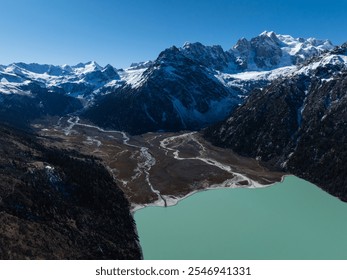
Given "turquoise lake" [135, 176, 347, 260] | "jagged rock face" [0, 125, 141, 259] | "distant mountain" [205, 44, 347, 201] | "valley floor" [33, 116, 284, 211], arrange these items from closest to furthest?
"jagged rock face" [0, 125, 141, 259]
"turquoise lake" [135, 176, 347, 260]
"valley floor" [33, 116, 284, 211]
"distant mountain" [205, 44, 347, 201]

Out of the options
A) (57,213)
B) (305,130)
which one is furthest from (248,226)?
(305,130)

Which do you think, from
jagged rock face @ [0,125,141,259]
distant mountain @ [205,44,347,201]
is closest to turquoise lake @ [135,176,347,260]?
jagged rock face @ [0,125,141,259]

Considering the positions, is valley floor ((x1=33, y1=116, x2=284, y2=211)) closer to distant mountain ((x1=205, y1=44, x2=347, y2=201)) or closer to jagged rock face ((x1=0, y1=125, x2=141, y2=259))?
distant mountain ((x1=205, y1=44, x2=347, y2=201))

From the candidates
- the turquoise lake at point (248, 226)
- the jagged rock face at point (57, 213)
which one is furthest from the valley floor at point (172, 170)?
the jagged rock face at point (57, 213)

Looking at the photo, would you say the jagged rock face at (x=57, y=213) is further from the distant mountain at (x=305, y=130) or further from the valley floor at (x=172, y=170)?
the distant mountain at (x=305, y=130)

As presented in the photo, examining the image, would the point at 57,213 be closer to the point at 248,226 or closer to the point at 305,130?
the point at 248,226
